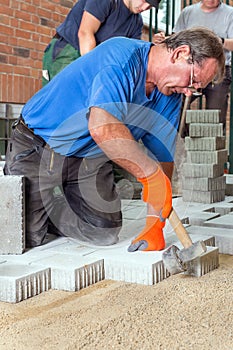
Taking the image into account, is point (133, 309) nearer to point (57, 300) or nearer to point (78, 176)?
point (57, 300)

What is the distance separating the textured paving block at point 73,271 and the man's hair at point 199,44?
95 cm

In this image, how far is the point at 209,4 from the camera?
4133mm

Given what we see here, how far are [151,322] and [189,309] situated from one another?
0.64 ft

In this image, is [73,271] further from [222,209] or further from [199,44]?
[222,209]

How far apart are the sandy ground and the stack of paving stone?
5.50 feet

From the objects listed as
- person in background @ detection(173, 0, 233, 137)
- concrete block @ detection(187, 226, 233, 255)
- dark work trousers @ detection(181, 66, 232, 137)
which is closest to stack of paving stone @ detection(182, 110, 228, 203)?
person in background @ detection(173, 0, 233, 137)

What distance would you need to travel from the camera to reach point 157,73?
2.26 m

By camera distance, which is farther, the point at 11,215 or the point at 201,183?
the point at 201,183

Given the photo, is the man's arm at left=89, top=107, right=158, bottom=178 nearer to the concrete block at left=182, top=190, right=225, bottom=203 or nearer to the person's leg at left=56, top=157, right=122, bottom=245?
the person's leg at left=56, top=157, right=122, bottom=245

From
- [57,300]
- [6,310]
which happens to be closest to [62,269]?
[57,300]

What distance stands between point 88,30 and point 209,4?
4.80ft

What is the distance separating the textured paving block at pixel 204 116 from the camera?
3867mm

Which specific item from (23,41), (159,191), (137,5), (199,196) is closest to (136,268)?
(159,191)

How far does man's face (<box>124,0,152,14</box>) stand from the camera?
9.90ft
